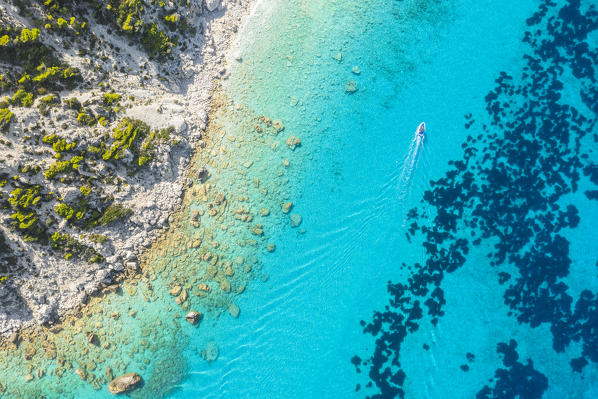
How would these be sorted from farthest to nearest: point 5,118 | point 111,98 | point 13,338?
point 13,338
point 111,98
point 5,118

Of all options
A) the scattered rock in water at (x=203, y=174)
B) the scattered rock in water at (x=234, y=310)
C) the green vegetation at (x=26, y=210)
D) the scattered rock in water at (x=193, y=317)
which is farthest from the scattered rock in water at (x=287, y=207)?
the green vegetation at (x=26, y=210)

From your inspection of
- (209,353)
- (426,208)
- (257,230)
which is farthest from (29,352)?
(426,208)

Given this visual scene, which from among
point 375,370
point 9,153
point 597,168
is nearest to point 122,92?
point 9,153

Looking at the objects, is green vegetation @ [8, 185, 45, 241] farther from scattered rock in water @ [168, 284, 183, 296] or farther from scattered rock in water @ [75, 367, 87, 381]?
scattered rock in water @ [75, 367, 87, 381]

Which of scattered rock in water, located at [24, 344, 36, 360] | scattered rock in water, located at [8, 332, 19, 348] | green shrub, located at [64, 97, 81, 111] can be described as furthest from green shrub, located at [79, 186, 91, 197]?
scattered rock in water, located at [24, 344, 36, 360]

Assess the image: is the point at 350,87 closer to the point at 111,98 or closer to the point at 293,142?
the point at 293,142

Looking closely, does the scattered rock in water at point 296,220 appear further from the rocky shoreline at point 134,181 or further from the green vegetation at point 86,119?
the green vegetation at point 86,119
